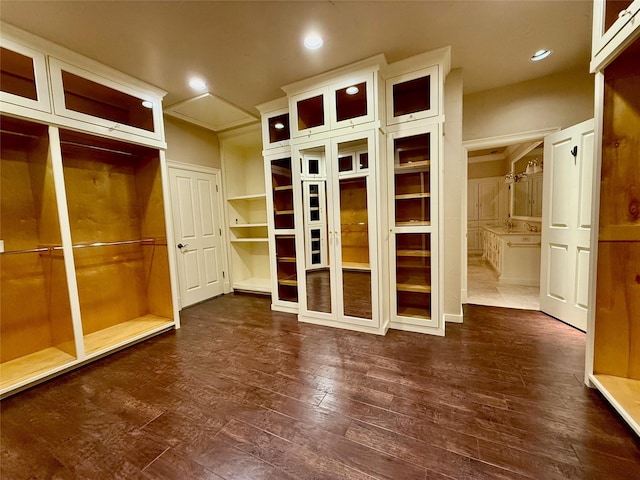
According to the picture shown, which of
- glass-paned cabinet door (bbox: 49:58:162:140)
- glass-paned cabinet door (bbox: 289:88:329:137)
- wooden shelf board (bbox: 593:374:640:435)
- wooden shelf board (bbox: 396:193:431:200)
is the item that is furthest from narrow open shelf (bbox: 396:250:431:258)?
glass-paned cabinet door (bbox: 49:58:162:140)

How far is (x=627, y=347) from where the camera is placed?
5.59 ft

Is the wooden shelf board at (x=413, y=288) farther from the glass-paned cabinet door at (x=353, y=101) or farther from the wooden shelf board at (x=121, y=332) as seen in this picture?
the wooden shelf board at (x=121, y=332)

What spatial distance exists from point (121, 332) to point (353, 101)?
3.47m

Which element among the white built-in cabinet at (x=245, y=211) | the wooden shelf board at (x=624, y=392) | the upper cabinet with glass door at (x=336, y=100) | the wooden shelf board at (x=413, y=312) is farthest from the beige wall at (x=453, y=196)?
the white built-in cabinet at (x=245, y=211)

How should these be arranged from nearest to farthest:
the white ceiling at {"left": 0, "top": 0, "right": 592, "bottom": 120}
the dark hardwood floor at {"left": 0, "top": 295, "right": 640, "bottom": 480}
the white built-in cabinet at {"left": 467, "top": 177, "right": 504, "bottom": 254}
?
the dark hardwood floor at {"left": 0, "top": 295, "right": 640, "bottom": 480} < the white ceiling at {"left": 0, "top": 0, "right": 592, "bottom": 120} < the white built-in cabinet at {"left": 467, "top": 177, "right": 504, "bottom": 254}

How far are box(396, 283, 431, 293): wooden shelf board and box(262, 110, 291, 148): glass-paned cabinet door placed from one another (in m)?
2.26

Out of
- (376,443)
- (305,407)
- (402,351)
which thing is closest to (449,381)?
(402,351)

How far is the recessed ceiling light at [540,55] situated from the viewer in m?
2.45

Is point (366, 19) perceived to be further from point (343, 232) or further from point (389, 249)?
point (389, 249)

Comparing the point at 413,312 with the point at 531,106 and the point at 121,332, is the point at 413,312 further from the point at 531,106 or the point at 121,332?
the point at 121,332

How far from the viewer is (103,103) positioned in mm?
2746

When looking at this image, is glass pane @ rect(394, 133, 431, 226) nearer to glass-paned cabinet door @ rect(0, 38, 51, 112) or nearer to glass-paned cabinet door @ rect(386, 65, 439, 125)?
glass-paned cabinet door @ rect(386, 65, 439, 125)

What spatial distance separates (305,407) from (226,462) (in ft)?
1.76

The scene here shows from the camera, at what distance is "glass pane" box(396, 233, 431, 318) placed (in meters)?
2.72
